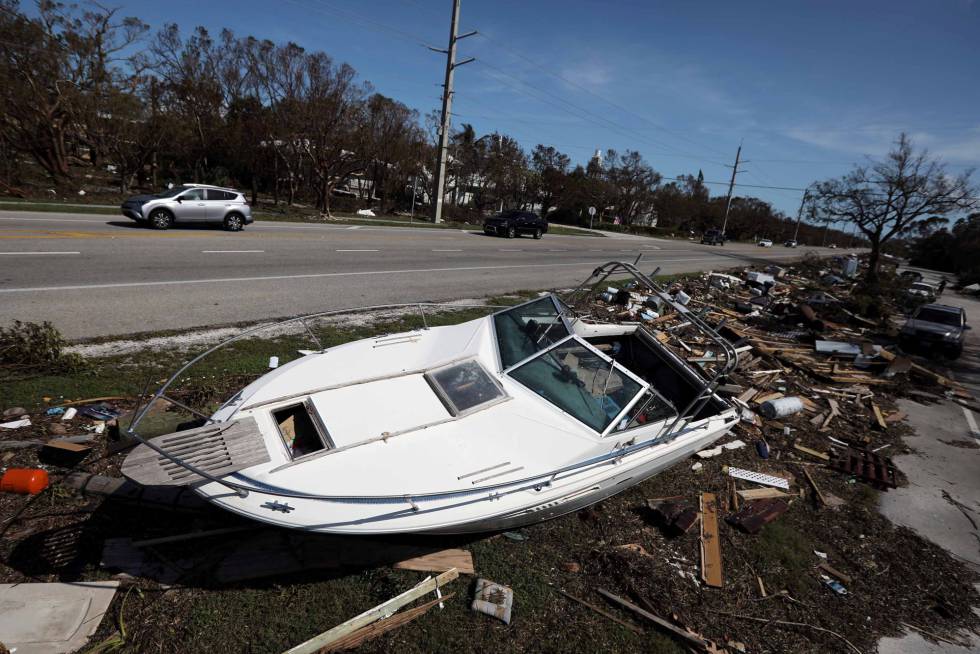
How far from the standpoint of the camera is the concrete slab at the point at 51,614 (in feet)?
9.70

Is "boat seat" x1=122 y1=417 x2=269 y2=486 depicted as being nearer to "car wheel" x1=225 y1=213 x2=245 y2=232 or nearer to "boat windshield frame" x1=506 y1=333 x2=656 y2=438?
"boat windshield frame" x1=506 y1=333 x2=656 y2=438

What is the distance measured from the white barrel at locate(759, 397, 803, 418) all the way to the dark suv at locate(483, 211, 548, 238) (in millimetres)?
22831

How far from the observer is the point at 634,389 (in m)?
4.93

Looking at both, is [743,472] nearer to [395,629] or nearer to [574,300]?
[574,300]

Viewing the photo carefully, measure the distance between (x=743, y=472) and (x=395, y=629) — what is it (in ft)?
15.4

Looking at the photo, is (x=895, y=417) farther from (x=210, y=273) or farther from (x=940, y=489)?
(x=210, y=273)

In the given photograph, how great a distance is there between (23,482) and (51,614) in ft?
4.85

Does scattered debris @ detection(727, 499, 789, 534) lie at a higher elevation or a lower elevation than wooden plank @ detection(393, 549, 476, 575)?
higher

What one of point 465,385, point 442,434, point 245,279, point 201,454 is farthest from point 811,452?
point 245,279

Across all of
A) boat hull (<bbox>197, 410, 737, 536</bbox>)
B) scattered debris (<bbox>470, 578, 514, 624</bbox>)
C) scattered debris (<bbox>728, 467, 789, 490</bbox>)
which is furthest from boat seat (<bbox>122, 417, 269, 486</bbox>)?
scattered debris (<bbox>728, 467, 789, 490</bbox>)

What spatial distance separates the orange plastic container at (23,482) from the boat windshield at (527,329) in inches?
166

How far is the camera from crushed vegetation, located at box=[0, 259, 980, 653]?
134 inches

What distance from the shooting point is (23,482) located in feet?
13.2

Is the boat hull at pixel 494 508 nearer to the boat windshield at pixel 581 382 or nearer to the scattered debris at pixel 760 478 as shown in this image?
the boat windshield at pixel 581 382
